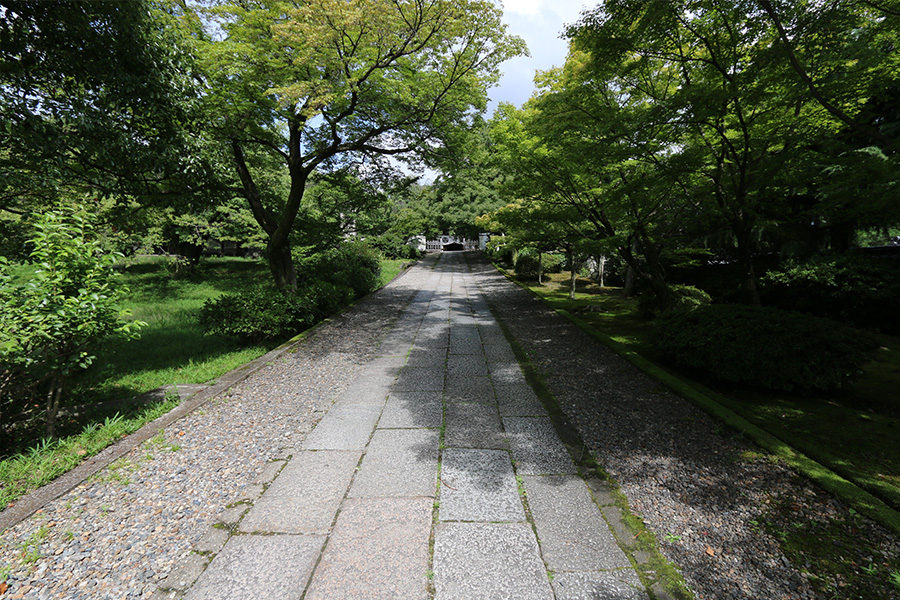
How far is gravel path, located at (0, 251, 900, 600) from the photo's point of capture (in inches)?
80.1

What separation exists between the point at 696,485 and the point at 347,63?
25.3 ft

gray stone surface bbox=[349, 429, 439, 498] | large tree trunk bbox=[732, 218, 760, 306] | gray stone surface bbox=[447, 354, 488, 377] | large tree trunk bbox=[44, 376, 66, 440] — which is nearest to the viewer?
gray stone surface bbox=[349, 429, 439, 498]

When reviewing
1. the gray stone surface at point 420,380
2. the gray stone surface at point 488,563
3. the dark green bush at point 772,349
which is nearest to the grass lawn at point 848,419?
the dark green bush at point 772,349

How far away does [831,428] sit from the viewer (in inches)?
148

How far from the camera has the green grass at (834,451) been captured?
80.7 inches

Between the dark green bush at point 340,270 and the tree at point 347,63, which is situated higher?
the tree at point 347,63

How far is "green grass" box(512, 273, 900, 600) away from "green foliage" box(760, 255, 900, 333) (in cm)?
58

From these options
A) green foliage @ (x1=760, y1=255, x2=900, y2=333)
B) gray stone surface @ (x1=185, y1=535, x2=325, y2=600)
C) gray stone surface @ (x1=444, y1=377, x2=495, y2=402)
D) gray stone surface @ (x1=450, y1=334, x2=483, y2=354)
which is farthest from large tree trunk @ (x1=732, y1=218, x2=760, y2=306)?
gray stone surface @ (x1=185, y1=535, x2=325, y2=600)

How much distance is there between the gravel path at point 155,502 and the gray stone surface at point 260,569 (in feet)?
0.89

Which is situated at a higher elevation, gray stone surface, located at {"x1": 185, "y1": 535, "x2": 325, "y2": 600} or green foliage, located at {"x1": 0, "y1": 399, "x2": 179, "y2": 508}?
green foliage, located at {"x1": 0, "y1": 399, "x2": 179, "y2": 508}

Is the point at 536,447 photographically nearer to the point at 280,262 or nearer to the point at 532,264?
the point at 280,262

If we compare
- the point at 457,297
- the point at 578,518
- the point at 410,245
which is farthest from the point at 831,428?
the point at 410,245

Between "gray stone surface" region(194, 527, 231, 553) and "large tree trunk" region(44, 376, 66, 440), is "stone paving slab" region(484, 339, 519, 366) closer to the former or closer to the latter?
"gray stone surface" region(194, 527, 231, 553)

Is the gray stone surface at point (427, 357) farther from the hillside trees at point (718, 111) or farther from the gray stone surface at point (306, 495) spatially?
the hillside trees at point (718, 111)
